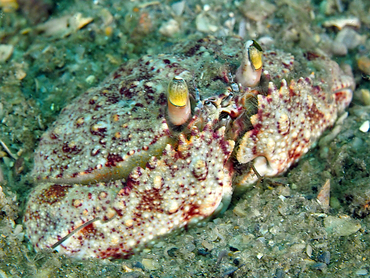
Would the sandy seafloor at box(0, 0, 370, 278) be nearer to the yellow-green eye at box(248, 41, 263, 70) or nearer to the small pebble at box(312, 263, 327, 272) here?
the small pebble at box(312, 263, 327, 272)

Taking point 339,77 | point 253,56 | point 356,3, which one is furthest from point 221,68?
point 356,3

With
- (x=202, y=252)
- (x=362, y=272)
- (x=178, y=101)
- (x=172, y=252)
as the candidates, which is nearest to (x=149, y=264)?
(x=172, y=252)

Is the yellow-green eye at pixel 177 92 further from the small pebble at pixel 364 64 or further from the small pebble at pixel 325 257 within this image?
the small pebble at pixel 364 64

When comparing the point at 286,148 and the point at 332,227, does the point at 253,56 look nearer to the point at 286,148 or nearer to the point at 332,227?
the point at 286,148

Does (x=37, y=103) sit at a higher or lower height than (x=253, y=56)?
lower

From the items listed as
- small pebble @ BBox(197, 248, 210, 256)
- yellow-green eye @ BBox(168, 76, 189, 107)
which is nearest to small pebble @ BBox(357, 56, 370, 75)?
yellow-green eye @ BBox(168, 76, 189, 107)

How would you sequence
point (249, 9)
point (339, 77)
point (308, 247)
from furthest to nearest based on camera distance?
point (249, 9) → point (339, 77) → point (308, 247)

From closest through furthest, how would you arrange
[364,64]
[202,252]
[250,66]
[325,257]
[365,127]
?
[325,257], [202,252], [250,66], [365,127], [364,64]

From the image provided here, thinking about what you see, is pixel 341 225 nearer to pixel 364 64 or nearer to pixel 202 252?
pixel 202 252
